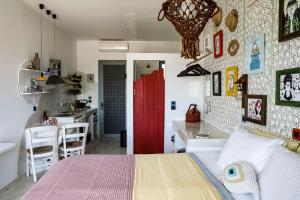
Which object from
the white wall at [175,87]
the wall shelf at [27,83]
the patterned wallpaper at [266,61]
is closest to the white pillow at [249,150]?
the patterned wallpaper at [266,61]

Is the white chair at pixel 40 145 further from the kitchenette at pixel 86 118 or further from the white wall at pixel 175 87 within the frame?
the white wall at pixel 175 87

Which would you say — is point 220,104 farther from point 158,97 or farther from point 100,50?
point 100,50

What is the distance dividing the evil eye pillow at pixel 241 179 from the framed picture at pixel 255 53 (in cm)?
97

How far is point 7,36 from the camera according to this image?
123 inches

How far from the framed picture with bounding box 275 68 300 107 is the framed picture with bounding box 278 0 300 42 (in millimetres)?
247

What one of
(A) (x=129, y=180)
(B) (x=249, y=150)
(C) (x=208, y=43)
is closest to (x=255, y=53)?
(B) (x=249, y=150)

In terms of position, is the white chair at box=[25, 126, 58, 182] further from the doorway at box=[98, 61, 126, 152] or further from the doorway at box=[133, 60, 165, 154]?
the doorway at box=[98, 61, 126, 152]

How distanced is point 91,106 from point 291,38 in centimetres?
521

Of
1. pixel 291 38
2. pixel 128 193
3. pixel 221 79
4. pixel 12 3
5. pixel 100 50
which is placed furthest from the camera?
pixel 100 50

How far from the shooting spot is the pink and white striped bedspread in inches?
53.3

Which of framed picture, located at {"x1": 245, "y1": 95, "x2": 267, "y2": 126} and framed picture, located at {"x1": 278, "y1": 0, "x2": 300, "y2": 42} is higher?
framed picture, located at {"x1": 278, "y1": 0, "x2": 300, "y2": 42}

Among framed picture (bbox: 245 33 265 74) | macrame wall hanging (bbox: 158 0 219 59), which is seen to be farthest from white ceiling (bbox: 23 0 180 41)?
framed picture (bbox: 245 33 265 74)

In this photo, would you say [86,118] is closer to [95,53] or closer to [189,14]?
[95,53]

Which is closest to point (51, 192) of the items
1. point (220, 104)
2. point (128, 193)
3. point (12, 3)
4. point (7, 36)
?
point (128, 193)
